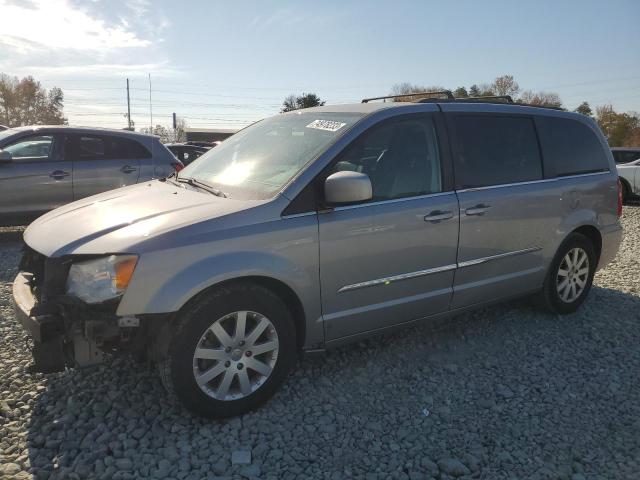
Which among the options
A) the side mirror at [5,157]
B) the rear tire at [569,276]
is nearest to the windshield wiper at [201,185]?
the rear tire at [569,276]

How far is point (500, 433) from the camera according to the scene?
2848mm

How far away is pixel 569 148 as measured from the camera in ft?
14.8

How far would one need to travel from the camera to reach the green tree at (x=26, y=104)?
2867 inches

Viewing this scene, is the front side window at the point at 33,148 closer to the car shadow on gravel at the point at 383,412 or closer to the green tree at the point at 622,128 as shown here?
the car shadow on gravel at the point at 383,412

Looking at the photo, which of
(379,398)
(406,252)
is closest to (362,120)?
(406,252)

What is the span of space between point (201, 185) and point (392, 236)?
1.34 m

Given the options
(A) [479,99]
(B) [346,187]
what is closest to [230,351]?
(B) [346,187]

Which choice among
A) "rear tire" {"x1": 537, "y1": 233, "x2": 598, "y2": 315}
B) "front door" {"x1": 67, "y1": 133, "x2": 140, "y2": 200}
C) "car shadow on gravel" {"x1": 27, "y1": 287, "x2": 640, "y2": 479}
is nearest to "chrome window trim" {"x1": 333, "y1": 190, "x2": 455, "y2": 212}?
"car shadow on gravel" {"x1": 27, "y1": 287, "x2": 640, "y2": 479}

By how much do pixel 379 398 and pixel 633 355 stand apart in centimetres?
213

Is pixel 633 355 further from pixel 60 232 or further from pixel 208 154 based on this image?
pixel 60 232

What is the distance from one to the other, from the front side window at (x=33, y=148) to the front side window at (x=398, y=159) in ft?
18.4

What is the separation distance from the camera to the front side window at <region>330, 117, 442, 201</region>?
3320 millimetres

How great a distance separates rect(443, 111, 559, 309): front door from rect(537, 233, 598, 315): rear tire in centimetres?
22

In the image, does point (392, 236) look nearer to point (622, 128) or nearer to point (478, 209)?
point (478, 209)
